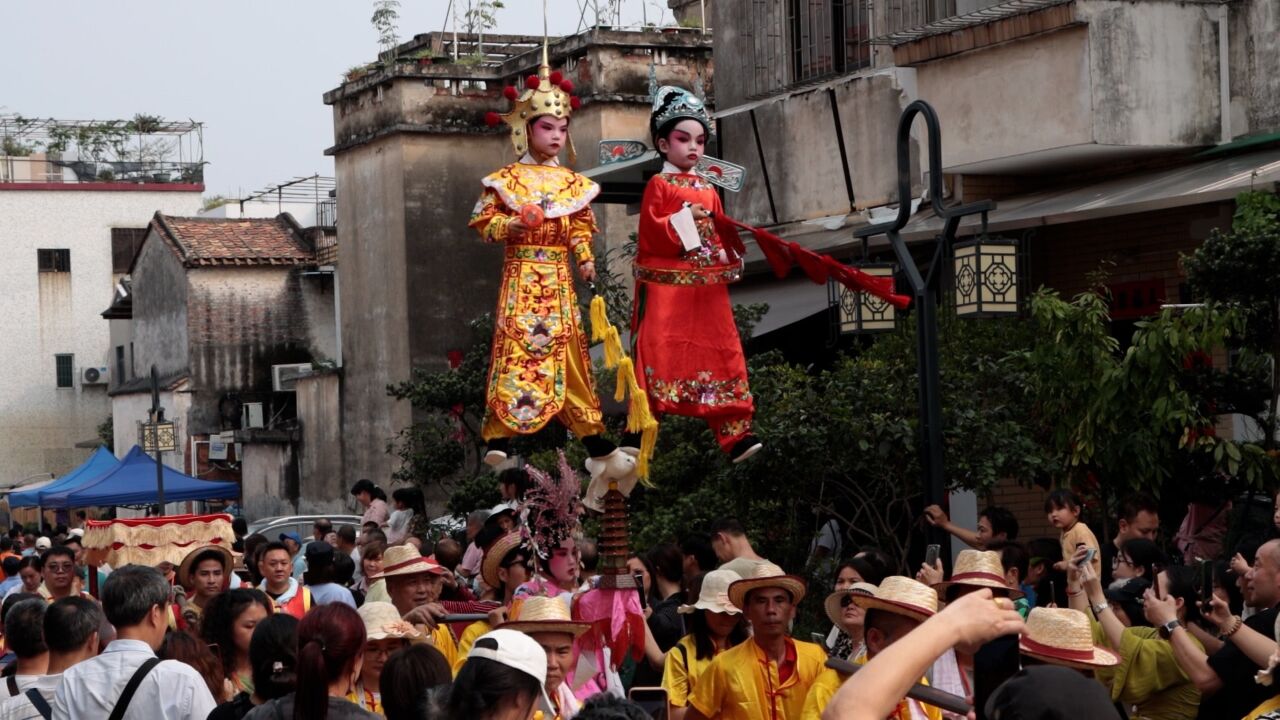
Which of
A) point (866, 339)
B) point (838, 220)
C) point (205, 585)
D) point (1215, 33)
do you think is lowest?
point (205, 585)

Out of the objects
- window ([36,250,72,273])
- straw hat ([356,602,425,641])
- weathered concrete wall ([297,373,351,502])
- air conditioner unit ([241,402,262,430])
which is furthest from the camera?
window ([36,250,72,273])

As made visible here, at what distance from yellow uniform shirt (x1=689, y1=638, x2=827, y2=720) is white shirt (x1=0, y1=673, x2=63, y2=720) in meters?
2.60

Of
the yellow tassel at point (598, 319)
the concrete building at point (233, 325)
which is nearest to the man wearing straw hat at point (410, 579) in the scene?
the yellow tassel at point (598, 319)

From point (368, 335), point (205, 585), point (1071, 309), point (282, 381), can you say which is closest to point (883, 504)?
point (1071, 309)

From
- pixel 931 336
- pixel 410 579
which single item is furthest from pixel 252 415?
pixel 410 579

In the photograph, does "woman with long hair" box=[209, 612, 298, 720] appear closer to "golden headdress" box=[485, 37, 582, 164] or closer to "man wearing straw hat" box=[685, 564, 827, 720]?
"man wearing straw hat" box=[685, 564, 827, 720]

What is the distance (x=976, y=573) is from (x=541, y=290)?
295 centimetres

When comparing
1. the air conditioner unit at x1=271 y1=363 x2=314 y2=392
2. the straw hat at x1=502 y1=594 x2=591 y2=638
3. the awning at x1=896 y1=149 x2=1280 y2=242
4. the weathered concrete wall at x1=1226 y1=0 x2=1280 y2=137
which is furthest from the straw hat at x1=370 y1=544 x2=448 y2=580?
the air conditioner unit at x1=271 y1=363 x2=314 y2=392

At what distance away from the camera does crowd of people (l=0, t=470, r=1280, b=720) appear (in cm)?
580

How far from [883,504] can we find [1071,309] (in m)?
1.88

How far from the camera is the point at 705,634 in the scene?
326 inches

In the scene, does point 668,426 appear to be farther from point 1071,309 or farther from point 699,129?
point 699,129

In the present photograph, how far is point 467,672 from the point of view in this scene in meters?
5.40

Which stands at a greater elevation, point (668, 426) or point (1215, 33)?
point (1215, 33)
